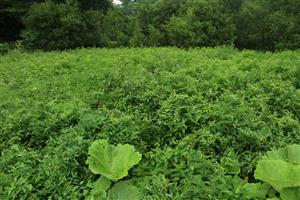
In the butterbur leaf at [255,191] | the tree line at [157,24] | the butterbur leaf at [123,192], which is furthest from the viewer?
the tree line at [157,24]

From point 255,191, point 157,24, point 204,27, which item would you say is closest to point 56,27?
point 157,24

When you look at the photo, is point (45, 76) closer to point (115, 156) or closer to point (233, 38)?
point (115, 156)

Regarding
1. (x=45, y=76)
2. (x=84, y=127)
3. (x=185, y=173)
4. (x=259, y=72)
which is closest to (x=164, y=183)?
(x=185, y=173)

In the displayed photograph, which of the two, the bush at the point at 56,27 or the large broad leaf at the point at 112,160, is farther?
the bush at the point at 56,27

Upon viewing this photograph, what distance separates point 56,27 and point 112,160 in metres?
9.32

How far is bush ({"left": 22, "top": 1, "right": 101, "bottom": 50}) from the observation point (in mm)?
11000

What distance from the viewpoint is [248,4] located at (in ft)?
31.6

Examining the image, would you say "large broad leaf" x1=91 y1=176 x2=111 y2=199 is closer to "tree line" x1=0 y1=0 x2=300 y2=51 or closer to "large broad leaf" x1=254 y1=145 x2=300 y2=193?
"large broad leaf" x1=254 y1=145 x2=300 y2=193

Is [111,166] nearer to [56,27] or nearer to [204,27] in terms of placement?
[204,27]

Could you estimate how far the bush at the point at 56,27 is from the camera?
36.1 feet

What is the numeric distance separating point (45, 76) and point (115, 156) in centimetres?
341

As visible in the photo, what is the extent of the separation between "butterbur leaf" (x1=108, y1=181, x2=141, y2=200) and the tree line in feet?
24.3

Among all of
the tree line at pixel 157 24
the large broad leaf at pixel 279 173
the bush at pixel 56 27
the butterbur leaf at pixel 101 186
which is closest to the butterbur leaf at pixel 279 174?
the large broad leaf at pixel 279 173

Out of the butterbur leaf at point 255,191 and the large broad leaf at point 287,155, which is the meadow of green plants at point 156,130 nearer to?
Result: the butterbur leaf at point 255,191
